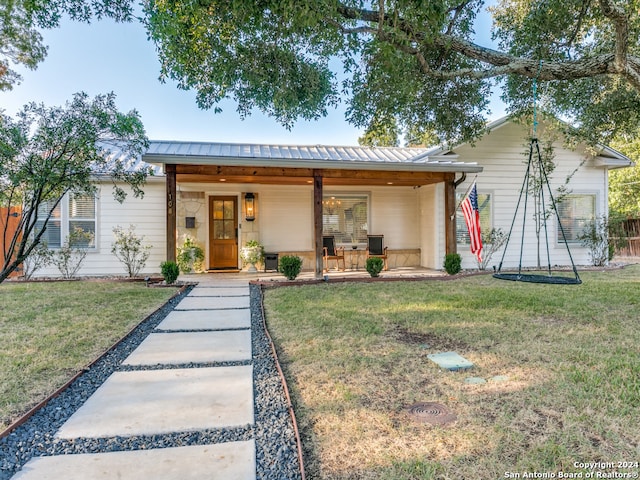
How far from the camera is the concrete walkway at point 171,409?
176 centimetres

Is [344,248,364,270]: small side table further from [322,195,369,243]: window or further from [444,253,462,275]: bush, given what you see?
[444,253,462,275]: bush

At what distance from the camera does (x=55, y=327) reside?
4402 mm

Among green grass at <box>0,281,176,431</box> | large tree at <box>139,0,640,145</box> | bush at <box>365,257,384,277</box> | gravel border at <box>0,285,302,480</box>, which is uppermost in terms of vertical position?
large tree at <box>139,0,640,145</box>

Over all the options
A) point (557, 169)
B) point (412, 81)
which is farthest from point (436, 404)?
point (557, 169)

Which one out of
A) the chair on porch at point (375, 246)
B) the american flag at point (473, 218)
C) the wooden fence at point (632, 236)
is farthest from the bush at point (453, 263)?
the wooden fence at point (632, 236)

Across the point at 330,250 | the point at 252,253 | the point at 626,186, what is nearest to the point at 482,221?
the point at 330,250

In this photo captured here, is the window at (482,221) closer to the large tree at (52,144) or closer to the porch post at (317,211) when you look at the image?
the porch post at (317,211)

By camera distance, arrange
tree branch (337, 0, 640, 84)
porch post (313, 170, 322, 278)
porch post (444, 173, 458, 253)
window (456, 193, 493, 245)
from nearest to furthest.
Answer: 1. tree branch (337, 0, 640, 84)
2. porch post (313, 170, 322, 278)
3. porch post (444, 173, 458, 253)
4. window (456, 193, 493, 245)

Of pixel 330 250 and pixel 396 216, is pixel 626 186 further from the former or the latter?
pixel 330 250

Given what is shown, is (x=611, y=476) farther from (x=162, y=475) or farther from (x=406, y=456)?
(x=162, y=475)

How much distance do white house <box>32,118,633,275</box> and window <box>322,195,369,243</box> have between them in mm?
28

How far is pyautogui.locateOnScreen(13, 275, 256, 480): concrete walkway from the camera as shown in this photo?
1760 millimetres

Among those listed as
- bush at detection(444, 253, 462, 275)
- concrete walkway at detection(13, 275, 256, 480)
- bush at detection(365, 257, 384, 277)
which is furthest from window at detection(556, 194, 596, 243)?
concrete walkway at detection(13, 275, 256, 480)

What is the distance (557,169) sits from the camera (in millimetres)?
10328
